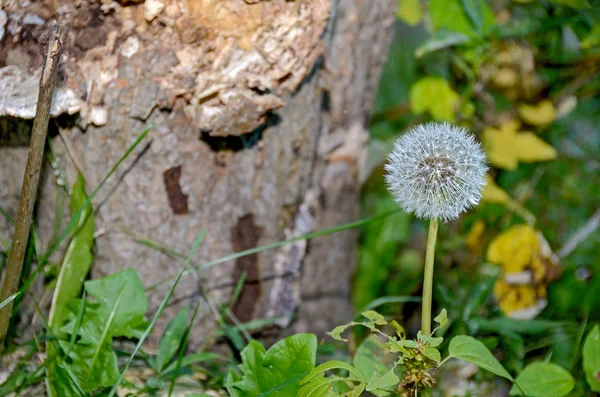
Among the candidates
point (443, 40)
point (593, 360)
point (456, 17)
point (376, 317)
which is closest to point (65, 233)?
point (376, 317)

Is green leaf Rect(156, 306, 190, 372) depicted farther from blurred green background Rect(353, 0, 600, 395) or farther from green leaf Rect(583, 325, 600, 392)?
green leaf Rect(583, 325, 600, 392)

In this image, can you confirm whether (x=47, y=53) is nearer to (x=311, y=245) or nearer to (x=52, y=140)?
(x=52, y=140)

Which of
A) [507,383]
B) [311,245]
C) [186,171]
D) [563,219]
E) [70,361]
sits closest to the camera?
[70,361]

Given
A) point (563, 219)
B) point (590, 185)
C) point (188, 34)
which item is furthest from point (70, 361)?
point (590, 185)

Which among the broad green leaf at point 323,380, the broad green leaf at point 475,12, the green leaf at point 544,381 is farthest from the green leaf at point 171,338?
the broad green leaf at point 475,12

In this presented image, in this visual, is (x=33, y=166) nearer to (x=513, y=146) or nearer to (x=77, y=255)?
(x=77, y=255)

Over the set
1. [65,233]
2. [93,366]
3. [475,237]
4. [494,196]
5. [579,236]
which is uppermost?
[65,233]

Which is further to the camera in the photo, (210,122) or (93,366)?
(210,122)
